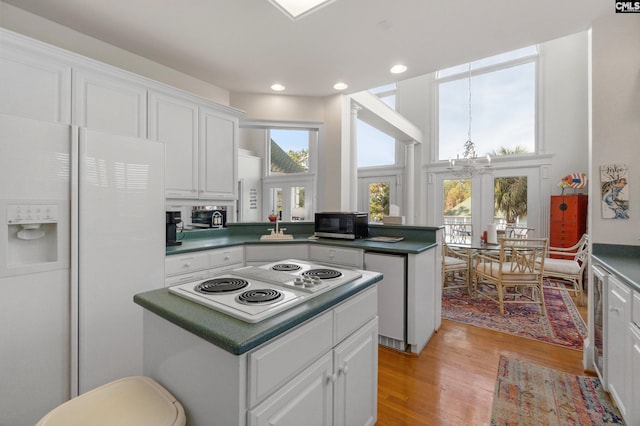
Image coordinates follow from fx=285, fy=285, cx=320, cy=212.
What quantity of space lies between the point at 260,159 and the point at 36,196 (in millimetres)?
6721

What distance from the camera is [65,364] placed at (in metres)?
1.68

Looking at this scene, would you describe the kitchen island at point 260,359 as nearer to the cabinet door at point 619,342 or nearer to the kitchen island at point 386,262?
the kitchen island at point 386,262

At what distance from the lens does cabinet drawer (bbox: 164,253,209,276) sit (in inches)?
90.8

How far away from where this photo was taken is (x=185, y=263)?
2432 millimetres

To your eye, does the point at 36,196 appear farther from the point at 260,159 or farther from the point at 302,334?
the point at 260,159

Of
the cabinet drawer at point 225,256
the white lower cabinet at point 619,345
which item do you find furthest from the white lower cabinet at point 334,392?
the cabinet drawer at point 225,256

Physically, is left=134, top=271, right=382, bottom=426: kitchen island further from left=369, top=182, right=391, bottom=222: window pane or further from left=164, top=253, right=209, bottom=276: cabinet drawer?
left=369, top=182, right=391, bottom=222: window pane

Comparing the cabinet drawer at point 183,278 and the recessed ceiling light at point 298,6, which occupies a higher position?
the recessed ceiling light at point 298,6

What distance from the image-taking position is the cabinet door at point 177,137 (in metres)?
2.62

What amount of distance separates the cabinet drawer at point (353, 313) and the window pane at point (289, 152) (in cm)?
524

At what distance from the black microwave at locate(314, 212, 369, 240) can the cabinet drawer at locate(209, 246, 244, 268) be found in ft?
2.96

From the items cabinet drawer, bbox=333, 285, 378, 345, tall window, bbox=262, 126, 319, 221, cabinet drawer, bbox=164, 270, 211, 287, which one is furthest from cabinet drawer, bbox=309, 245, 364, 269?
tall window, bbox=262, 126, 319, 221

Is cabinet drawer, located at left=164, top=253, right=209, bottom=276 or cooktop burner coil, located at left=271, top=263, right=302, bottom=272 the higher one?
cooktop burner coil, located at left=271, top=263, right=302, bottom=272

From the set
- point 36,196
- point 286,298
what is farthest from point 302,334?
point 36,196
